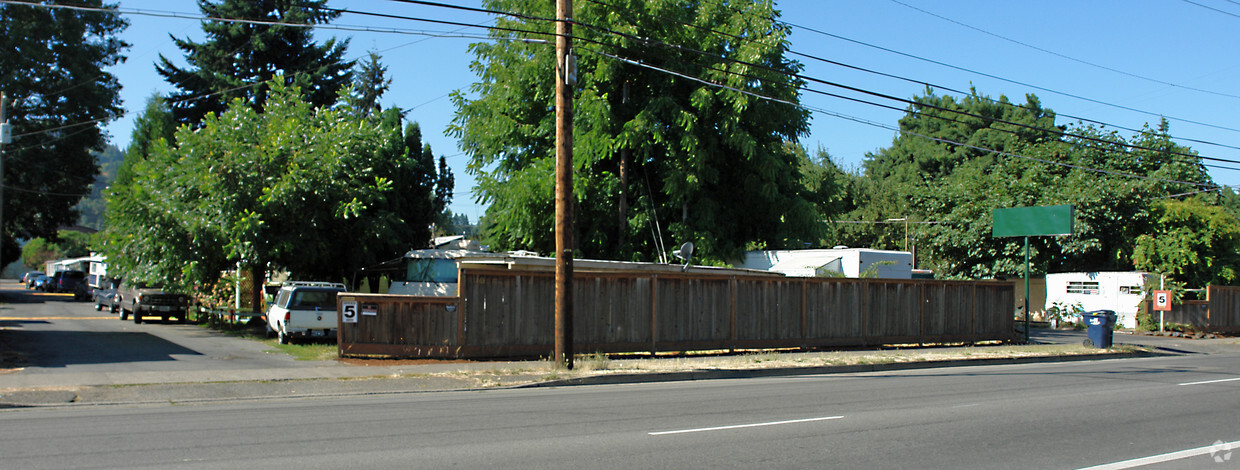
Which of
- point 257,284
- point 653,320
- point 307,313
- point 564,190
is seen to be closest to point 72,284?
point 257,284

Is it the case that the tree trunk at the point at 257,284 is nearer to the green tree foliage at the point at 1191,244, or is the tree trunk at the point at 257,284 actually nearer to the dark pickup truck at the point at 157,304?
the dark pickup truck at the point at 157,304

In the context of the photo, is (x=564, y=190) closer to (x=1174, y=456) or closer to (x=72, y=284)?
(x=1174, y=456)

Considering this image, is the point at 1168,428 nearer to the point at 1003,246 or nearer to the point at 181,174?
the point at 181,174

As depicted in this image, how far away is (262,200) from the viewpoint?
2378cm

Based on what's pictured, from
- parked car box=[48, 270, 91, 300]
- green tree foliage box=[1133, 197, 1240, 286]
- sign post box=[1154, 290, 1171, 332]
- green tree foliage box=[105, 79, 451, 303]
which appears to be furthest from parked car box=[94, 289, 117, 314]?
green tree foliage box=[1133, 197, 1240, 286]

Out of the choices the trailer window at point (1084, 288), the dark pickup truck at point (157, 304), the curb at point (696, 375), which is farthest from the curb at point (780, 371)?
the dark pickup truck at point (157, 304)

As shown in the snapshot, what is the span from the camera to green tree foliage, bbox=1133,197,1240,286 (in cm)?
3556

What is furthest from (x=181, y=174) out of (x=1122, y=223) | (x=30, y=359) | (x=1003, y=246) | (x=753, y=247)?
(x=1122, y=223)

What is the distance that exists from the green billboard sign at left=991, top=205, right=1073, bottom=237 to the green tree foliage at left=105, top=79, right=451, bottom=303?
786 inches

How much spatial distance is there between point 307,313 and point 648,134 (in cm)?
1280

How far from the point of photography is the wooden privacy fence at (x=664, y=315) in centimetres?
1770

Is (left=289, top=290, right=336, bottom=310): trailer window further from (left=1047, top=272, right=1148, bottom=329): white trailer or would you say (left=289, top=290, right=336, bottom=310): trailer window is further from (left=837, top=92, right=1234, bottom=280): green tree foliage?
(left=1047, top=272, right=1148, bottom=329): white trailer

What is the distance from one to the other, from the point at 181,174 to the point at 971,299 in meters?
24.2

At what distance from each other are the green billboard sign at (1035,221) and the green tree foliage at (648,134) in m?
6.59
